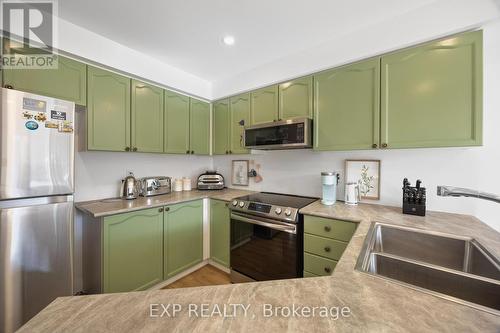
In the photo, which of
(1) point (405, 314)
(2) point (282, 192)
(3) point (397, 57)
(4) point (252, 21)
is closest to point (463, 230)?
(1) point (405, 314)

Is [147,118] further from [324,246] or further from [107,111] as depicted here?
[324,246]

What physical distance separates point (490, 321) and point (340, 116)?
59.4 inches

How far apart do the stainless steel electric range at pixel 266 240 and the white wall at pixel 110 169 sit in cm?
119

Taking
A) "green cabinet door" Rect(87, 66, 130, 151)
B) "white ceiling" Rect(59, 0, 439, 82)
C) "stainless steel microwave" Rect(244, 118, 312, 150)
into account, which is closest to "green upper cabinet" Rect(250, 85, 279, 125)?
"stainless steel microwave" Rect(244, 118, 312, 150)

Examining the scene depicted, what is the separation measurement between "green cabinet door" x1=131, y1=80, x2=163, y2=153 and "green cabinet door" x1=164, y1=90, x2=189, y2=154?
0.25 feet

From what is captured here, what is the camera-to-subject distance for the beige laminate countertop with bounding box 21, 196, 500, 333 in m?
0.45

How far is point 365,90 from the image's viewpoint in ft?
5.23

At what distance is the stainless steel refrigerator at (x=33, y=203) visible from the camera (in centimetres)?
115

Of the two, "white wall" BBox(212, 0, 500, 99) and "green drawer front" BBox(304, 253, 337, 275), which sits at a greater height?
"white wall" BBox(212, 0, 500, 99)

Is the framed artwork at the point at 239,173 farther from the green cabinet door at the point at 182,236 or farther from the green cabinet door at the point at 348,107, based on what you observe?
the green cabinet door at the point at 348,107

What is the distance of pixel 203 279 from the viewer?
2111 millimetres

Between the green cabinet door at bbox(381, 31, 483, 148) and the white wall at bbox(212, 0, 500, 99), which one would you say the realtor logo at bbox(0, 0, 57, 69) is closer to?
the white wall at bbox(212, 0, 500, 99)

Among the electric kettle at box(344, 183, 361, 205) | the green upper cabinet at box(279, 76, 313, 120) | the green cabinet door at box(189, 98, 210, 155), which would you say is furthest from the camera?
the green cabinet door at box(189, 98, 210, 155)

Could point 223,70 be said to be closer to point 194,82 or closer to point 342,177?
point 194,82
